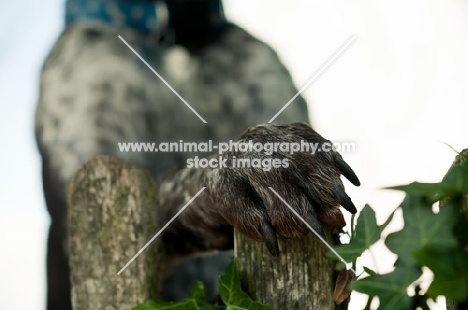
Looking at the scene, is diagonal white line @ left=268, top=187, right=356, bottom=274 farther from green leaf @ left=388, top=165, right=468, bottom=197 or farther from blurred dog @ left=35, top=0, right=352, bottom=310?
blurred dog @ left=35, top=0, right=352, bottom=310

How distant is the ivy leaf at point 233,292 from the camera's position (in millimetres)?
945

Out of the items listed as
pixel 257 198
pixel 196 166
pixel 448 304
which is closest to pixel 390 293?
pixel 448 304

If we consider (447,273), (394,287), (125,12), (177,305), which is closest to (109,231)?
(177,305)

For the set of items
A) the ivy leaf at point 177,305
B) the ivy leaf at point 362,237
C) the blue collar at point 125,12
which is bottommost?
the ivy leaf at point 177,305

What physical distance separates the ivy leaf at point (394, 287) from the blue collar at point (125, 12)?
1.50 m

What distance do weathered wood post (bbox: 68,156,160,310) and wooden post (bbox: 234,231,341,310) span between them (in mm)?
309

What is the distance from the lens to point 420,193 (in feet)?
2.30

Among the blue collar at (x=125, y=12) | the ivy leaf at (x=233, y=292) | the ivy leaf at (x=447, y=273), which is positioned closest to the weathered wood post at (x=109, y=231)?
the ivy leaf at (x=233, y=292)

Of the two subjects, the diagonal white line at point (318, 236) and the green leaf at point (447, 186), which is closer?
the green leaf at point (447, 186)

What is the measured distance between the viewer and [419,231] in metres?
0.71

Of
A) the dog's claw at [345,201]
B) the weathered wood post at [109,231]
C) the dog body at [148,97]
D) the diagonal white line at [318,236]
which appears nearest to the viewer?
the diagonal white line at [318,236]

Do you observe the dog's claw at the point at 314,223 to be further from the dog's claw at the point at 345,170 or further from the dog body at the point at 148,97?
the dog body at the point at 148,97

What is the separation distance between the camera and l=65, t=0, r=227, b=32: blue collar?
6.61 feet

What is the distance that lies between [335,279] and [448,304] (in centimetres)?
18
